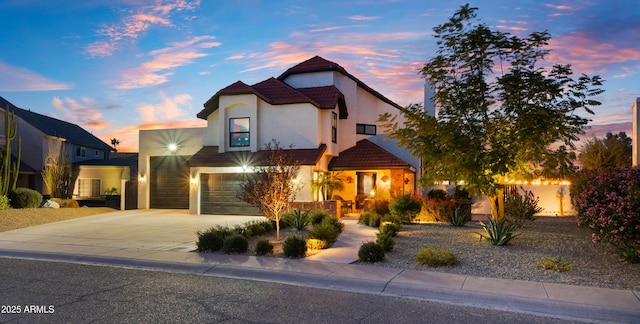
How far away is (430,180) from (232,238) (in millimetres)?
5604

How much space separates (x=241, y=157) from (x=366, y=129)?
327 inches

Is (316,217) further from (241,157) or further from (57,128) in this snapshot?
(57,128)

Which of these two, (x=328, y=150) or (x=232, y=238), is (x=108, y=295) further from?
(x=328, y=150)

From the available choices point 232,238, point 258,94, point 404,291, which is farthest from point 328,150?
point 404,291

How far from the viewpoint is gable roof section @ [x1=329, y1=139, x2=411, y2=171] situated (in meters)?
22.8

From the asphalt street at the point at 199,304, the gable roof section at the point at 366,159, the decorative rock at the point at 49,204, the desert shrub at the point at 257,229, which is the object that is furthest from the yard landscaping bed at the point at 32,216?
the gable roof section at the point at 366,159

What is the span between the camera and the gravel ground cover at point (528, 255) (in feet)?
28.1

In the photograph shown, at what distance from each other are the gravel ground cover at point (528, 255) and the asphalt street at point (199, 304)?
2345mm

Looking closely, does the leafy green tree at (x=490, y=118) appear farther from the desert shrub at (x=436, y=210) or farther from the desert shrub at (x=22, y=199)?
the desert shrub at (x=22, y=199)

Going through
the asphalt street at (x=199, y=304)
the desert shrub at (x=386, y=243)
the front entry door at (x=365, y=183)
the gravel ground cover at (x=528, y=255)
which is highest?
the front entry door at (x=365, y=183)

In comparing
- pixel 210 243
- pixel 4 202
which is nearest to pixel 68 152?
pixel 4 202

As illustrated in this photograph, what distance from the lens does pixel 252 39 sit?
56.7 ft

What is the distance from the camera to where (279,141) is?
22922 millimetres

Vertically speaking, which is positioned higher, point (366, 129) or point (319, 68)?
point (319, 68)
